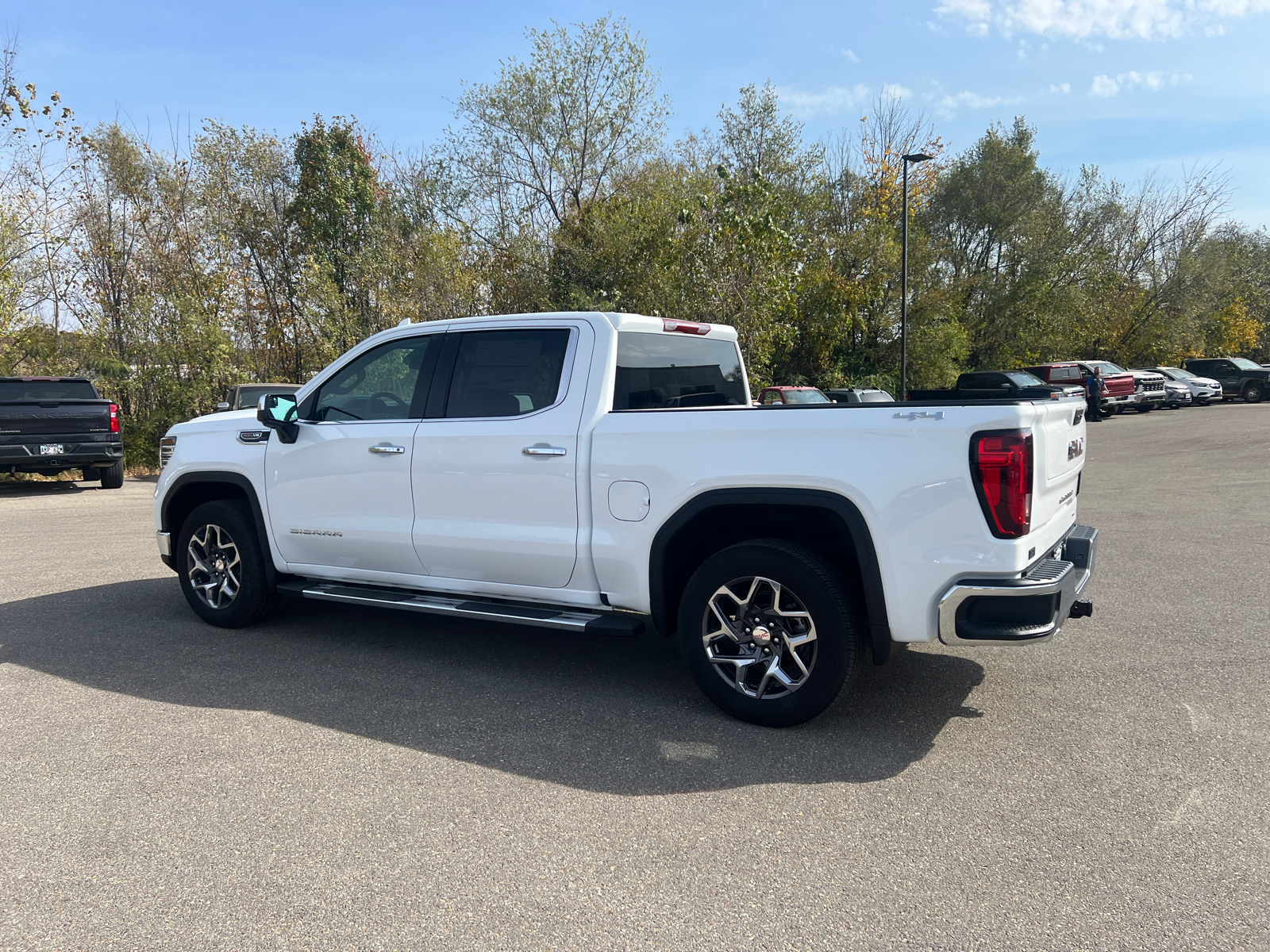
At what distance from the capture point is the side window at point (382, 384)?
542cm

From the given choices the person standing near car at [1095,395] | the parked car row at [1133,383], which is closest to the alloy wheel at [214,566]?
the parked car row at [1133,383]

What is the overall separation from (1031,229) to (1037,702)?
129 feet

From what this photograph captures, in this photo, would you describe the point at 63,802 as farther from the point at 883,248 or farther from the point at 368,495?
the point at 883,248

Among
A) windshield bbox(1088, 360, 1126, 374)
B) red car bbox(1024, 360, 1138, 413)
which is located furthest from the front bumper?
windshield bbox(1088, 360, 1126, 374)

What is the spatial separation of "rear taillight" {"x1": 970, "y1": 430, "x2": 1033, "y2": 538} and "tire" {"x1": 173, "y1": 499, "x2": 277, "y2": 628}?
4368 millimetres

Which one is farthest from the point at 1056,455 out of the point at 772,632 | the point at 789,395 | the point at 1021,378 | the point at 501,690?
the point at 1021,378

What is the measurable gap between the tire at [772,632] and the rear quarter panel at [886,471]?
0.25 meters

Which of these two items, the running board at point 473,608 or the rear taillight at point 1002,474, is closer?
the rear taillight at point 1002,474

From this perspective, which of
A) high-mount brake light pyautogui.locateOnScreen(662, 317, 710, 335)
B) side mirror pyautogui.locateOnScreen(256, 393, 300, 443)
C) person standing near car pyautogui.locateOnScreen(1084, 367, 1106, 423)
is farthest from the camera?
person standing near car pyautogui.locateOnScreen(1084, 367, 1106, 423)

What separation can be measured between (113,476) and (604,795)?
14.9 m

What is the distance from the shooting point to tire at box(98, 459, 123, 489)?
1570 cm

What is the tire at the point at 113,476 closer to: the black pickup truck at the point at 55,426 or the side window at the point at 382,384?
the black pickup truck at the point at 55,426

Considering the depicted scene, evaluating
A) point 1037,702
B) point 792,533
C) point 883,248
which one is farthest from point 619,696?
point 883,248

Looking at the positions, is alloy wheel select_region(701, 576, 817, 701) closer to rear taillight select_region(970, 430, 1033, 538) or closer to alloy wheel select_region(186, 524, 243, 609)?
rear taillight select_region(970, 430, 1033, 538)
